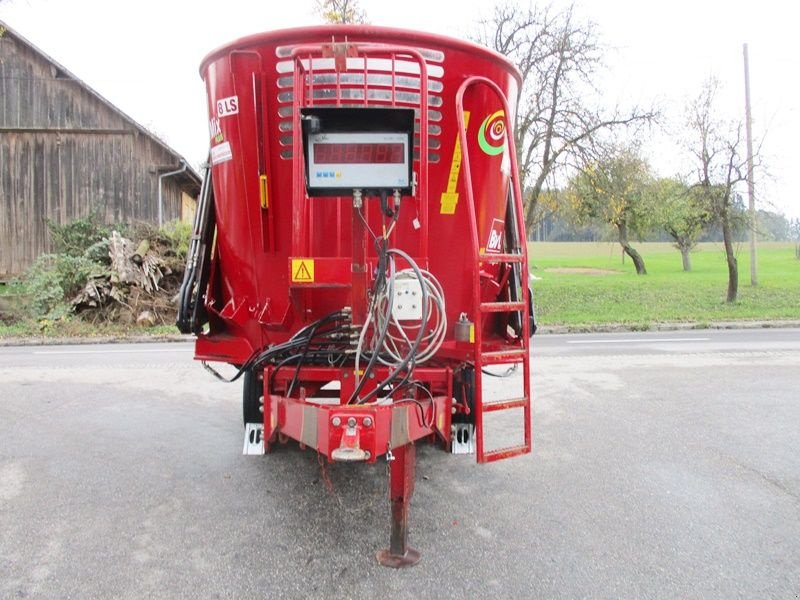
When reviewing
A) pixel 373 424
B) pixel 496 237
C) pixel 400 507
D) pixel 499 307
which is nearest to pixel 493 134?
pixel 496 237

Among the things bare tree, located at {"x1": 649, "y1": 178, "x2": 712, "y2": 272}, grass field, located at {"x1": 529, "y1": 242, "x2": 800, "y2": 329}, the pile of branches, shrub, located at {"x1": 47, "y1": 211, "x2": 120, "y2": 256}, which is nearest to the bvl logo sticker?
grass field, located at {"x1": 529, "y1": 242, "x2": 800, "y2": 329}

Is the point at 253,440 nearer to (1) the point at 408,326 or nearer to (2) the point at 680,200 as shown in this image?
(1) the point at 408,326

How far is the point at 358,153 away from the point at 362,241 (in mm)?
426

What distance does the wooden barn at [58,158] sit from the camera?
1908 centimetres

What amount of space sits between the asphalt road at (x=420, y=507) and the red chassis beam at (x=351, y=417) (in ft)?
2.20

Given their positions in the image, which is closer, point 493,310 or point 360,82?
point 493,310

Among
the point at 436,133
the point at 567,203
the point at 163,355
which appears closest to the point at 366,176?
the point at 436,133

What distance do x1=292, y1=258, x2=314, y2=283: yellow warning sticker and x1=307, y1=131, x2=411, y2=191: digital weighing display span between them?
1.54 ft

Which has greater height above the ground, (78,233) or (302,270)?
(78,233)

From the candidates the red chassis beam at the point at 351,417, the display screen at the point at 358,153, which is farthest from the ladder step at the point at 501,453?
the display screen at the point at 358,153

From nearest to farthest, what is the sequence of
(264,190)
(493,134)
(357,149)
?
1. (357,149)
2. (264,190)
3. (493,134)

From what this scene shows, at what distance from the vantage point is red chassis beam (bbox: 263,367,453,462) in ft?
8.73

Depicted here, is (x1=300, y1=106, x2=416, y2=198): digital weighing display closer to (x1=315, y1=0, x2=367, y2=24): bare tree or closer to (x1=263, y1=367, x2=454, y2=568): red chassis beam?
(x1=263, y1=367, x2=454, y2=568): red chassis beam

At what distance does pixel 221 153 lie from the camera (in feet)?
12.4
